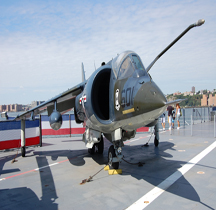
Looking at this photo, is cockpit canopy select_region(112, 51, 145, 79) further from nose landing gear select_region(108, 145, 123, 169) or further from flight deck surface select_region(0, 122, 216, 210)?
flight deck surface select_region(0, 122, 216, 210)

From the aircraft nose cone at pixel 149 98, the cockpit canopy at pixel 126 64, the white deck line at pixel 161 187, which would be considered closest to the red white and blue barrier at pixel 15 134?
the cockpit canopy at pixel 126 64

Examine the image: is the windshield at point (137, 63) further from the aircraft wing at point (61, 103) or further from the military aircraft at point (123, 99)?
the aircraft wing at point (61, 103)

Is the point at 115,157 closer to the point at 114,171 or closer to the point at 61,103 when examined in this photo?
the point at 114,171

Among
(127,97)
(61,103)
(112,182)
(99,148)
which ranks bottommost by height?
(112,182)

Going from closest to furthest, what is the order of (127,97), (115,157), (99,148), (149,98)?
(149,98), (127,97), (115,157), (99,148)

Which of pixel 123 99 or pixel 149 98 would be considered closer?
pixel 149 98

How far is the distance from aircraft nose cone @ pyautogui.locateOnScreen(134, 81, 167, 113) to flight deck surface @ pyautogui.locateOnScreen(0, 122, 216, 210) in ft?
6.90

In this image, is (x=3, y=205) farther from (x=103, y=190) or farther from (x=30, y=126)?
(x=30, y=126)

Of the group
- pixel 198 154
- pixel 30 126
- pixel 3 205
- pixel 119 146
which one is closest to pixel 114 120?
pixel 119 146

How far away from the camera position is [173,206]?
430cm

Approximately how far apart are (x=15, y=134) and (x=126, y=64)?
8.51 meters

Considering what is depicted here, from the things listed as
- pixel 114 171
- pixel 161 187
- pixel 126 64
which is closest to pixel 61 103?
pixel 114 171

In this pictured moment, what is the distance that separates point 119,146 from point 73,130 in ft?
33.3

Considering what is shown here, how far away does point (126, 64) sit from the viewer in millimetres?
5812
